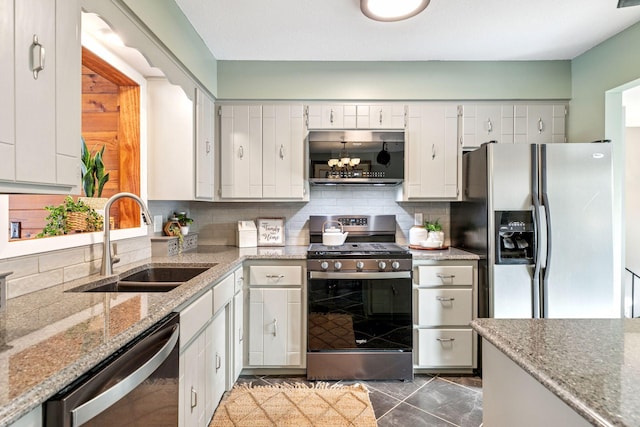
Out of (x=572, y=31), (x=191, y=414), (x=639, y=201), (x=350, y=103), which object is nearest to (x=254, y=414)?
(x=191, y=414)

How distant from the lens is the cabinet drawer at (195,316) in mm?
1508

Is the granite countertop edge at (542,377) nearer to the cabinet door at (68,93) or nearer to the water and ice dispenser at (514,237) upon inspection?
the cabinet door at (68,93)

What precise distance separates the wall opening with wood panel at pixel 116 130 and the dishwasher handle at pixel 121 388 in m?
1.41

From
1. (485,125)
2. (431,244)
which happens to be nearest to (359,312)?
(431,244)

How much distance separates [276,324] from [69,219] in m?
1.49

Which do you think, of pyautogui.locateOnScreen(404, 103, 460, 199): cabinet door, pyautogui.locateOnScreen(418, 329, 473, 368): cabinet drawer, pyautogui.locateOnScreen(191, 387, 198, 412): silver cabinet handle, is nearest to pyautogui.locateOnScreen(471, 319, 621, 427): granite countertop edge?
pyautogui.locateOnScreen(191, 387, 198, 412): silver cabinet handle

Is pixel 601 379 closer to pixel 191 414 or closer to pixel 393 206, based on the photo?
pixel 191 414

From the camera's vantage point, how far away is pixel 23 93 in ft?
3.43

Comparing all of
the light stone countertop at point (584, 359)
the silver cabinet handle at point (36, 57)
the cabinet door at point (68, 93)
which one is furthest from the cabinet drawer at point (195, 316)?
the light stone countertop at point (584, 359)

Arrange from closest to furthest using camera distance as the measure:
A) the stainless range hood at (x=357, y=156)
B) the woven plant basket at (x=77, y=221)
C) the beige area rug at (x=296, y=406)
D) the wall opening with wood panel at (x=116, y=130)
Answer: the woven plant basket at (x=77, y=221)
the beige area rug at (x=296, y=406)
the wall opening with wood panel at (x=116, y=130)
the stainless range hood at (x=357, y=156)

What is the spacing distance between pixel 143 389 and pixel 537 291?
249 centimetres

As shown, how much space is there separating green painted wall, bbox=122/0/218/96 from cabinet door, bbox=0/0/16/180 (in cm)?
76

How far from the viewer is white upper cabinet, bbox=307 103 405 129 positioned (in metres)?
3.01

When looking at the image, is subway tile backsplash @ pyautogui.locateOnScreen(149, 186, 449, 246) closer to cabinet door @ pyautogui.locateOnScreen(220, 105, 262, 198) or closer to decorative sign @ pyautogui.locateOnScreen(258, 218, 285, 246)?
decorative sign @ pyautogui.locateOnScreen(258, 218, 285, 246)
